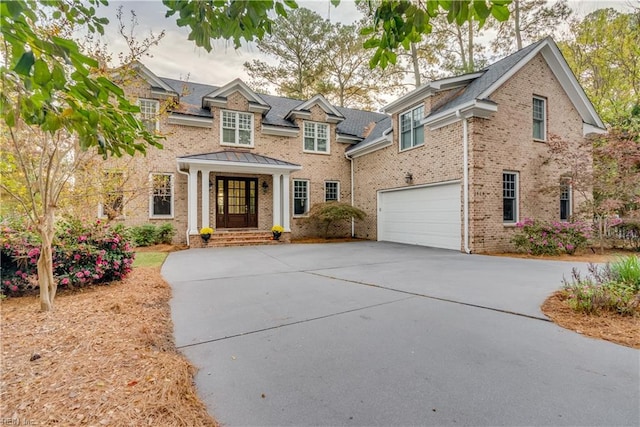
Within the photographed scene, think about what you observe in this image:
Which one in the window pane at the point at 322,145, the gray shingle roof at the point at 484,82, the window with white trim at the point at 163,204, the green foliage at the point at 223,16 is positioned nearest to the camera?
the green foliage at the point at 223,16

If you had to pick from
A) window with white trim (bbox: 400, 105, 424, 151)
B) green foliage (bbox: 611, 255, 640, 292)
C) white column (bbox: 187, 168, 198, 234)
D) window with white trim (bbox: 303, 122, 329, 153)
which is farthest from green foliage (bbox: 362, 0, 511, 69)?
window with white trim (bbox: 303, 122, 329, 153)

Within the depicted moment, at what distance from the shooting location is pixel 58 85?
1388 millimetres

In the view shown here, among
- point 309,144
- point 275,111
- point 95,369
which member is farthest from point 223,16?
point 275,111

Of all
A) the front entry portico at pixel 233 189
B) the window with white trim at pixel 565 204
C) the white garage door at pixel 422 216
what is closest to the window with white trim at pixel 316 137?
the front entry portico at pixel 233 189

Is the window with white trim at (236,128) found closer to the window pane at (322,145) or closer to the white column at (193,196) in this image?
the white column at (193,196)

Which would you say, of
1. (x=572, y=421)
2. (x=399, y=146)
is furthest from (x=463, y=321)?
(x=399, y=146)

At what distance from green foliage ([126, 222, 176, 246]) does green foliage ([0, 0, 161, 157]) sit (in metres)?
10.5

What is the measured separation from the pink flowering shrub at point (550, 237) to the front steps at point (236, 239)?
874cm

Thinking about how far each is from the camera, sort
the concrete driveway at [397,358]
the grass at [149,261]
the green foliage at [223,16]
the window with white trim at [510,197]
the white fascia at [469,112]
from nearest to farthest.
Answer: the concrete driveway at [397,358] < the green foliage at [223,16] < the grass at [149,261] < the white fascia at [469,112] < the window with white trim at [510,197]

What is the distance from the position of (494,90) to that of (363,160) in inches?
257

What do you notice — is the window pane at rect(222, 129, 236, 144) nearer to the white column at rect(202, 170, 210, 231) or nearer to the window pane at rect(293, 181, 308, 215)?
the white column at rect(202, 170, 210, 231)

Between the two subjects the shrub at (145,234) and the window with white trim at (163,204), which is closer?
the shrub at (145,234)

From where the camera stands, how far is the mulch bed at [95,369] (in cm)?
181

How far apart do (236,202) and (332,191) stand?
5.00 m
